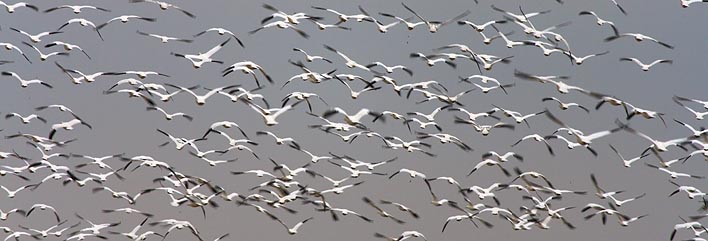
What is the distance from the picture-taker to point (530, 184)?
10.5m

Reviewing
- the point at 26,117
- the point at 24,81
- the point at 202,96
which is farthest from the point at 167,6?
the point at 26,117

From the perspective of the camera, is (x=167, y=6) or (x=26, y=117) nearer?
(x=167, y=6)

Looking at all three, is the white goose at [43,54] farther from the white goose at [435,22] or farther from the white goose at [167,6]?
the white goose at [435,22]

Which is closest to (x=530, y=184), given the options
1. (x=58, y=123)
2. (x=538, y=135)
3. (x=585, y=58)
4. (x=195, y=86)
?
(x=538, y=135)

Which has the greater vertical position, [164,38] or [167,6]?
[167,6]

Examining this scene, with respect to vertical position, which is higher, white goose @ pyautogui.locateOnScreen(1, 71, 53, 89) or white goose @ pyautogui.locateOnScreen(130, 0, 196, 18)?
white goose @ pyautogui.locateOnScreen(130, 0, 196, 18)

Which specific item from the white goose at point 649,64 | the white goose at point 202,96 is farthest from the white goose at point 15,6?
the white goose at point 649,64

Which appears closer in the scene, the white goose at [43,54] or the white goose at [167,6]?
the white goose at [167,6]

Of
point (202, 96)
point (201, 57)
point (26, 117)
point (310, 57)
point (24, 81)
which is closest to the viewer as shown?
point (201, 57)

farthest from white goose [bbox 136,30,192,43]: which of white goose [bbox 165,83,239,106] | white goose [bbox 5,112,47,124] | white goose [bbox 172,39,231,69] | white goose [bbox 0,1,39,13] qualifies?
white goose [bbox 5,112,47,124]

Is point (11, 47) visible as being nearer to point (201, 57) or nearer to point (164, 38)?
point (164, 38)

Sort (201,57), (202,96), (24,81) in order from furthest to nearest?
(24,81)
(202,96)
(201,57)

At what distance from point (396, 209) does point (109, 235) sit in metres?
3.40

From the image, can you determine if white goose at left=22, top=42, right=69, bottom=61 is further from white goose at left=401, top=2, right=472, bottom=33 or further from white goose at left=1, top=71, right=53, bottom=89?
white goose at left=401, top=2, right=472, bottom=33
